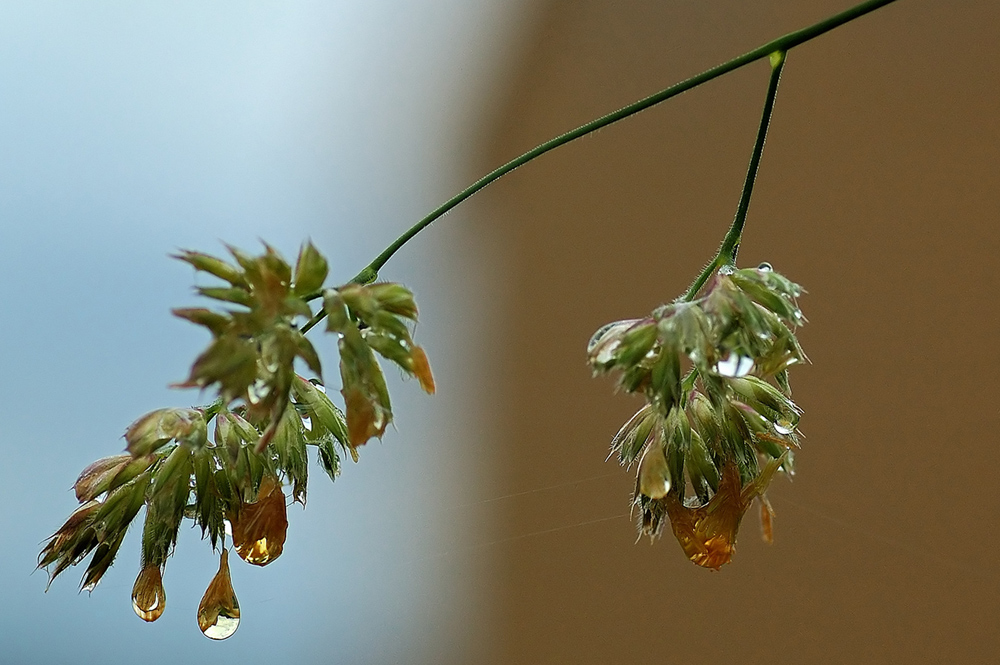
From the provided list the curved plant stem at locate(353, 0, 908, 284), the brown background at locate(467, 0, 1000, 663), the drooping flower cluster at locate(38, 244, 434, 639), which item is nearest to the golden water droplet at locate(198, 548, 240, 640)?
the drooping flower cluster at locate(38, 244, 434, 639)

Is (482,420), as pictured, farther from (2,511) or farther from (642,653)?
(2,511)

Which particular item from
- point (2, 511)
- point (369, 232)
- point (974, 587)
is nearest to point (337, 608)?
point (2, 511)

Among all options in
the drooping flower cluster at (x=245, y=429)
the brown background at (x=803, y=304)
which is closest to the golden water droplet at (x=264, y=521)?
the drooping flower cluster at (x=245, y=429)

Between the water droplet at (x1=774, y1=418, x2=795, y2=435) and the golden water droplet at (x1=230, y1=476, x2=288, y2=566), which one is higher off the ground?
the water droplet at (x1=774, y1=418, x2=795, y2=435)

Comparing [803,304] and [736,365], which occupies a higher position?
[803,304]

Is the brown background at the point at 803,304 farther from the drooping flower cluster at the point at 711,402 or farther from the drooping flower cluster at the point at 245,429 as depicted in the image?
the drooping flower cluster at the point at 245,429

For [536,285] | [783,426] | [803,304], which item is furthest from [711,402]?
[536,285]

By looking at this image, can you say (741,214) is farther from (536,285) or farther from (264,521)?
(536,285)

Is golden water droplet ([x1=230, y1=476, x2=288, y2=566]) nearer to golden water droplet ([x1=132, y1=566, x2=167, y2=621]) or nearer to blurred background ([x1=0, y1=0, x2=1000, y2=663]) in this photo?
golden water droplet ([x1=132, y1=566, x2=167, y2=621])
